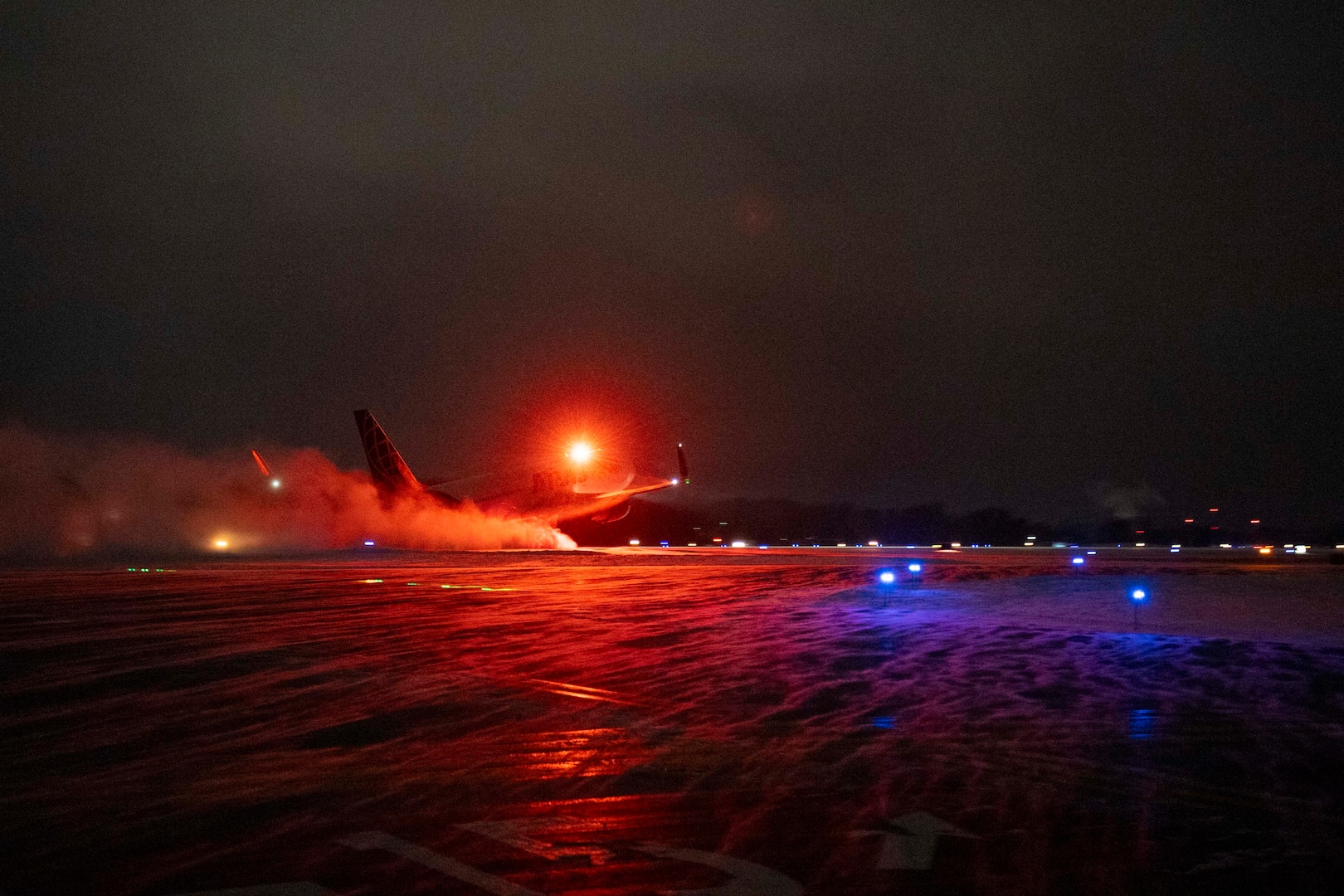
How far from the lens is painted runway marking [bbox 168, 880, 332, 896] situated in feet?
18.6

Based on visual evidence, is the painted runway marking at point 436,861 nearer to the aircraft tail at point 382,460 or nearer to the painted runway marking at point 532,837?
the painted runway marking at point 532,837

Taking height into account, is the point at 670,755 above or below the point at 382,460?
below

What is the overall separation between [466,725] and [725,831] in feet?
Result: 15.0

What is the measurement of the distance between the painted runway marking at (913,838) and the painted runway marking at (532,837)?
1777 mm

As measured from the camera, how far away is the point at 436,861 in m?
6.19

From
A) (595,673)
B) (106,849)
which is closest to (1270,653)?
(595,673)

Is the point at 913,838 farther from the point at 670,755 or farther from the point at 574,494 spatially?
the point at 574,494

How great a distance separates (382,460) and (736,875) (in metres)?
74.6

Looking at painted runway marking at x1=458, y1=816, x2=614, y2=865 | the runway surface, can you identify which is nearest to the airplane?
the runway surface

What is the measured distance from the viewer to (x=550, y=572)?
40531 mm

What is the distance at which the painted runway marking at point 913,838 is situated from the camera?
6.21 m

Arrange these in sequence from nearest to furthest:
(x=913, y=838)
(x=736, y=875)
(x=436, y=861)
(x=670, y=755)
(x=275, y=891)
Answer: (x=275, y=891), (x=736, y=875), (x=436, y=861), (x=913, y=838), (x=670, y=755)

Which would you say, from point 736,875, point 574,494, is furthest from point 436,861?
point 574,494

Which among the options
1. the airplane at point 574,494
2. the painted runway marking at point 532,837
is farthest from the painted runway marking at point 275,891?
the airplane at point 574,494
